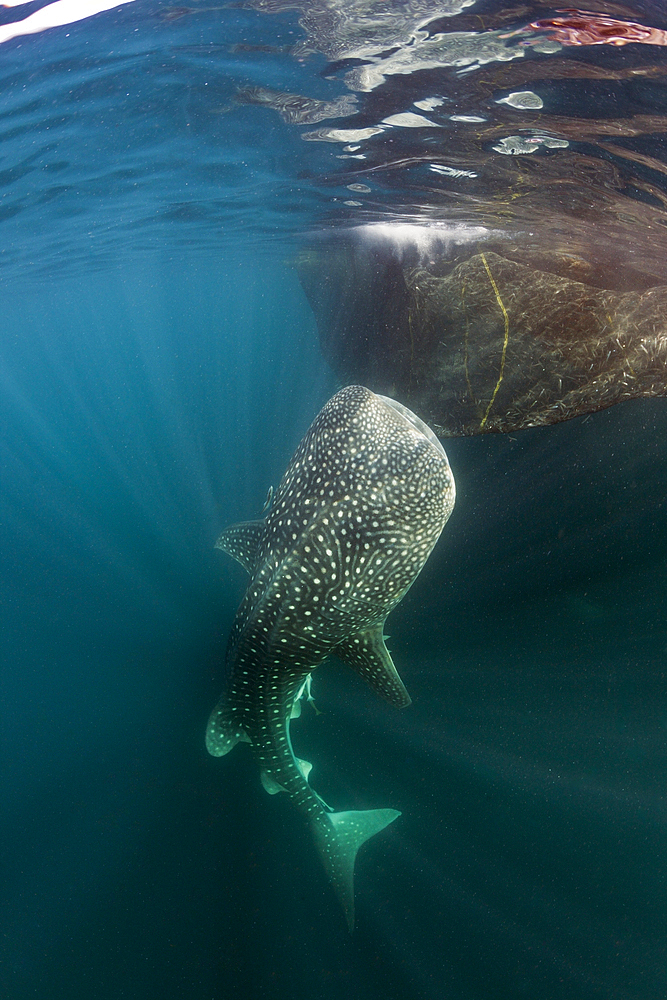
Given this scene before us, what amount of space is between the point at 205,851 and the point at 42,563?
559 inches

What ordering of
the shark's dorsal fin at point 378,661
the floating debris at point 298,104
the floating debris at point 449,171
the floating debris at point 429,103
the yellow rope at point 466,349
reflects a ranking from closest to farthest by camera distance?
the shark's dorsal fin at point 378,661
the floating debris at point 429,103
the floating debris at point 298,104
the yellow rope at point 466,349
the floating debris at point 449,171

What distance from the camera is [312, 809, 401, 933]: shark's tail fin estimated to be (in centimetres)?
488

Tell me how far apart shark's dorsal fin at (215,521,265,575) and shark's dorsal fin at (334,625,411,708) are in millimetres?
1151

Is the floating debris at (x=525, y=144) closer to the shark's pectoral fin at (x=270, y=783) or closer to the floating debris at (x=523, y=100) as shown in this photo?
the floating debris at (x=523, y=100)

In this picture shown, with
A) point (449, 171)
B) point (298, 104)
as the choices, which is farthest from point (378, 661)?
point (449, 171)

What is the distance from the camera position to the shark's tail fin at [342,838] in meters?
4.88

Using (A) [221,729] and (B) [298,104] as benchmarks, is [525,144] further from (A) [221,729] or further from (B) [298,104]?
(A) [221,729]

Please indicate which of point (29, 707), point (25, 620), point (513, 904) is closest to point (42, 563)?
point (25, 620)

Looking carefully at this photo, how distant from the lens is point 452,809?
688cm

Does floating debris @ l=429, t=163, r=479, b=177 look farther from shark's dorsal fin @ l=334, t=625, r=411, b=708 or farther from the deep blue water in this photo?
shark's dorsal fin @ l=334, t=625, r=411, b=708

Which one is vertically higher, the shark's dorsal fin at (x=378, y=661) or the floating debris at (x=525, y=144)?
the floating debris at (x=525, y=144)

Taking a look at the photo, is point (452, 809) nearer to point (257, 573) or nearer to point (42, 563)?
point (257, 573)

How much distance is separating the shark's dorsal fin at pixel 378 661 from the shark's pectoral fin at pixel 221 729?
52.6 inches

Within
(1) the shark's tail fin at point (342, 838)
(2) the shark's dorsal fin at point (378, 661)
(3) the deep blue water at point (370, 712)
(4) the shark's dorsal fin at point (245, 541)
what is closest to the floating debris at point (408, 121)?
(3) the deep blue water at point (370, 712)
